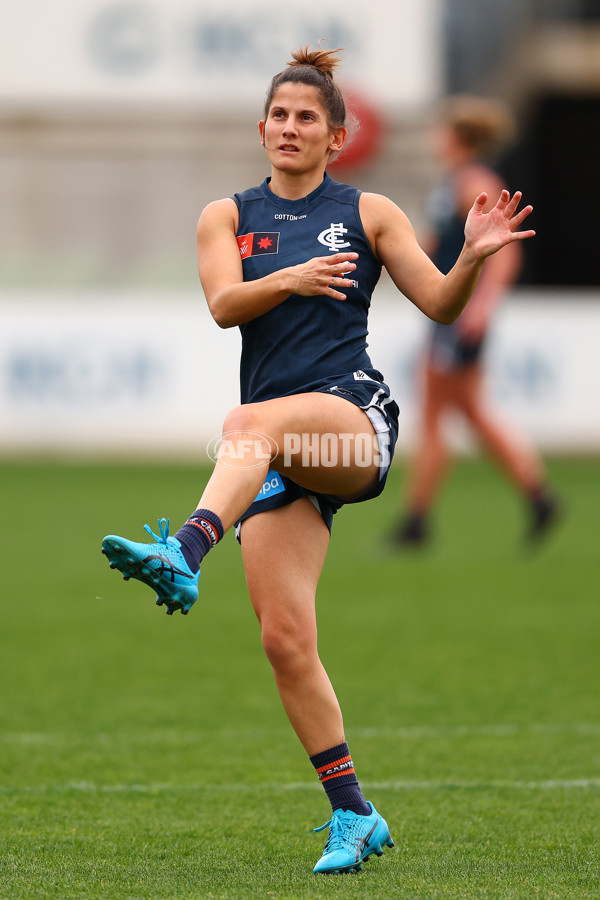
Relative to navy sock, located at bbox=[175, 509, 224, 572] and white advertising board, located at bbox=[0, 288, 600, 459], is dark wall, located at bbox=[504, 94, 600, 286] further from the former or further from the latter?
navy sock, located at bbox=[175, 509, 224, 572]

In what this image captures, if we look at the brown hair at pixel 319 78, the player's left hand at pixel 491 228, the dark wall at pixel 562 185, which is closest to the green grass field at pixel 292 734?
the player's left hand at pixel 491 228

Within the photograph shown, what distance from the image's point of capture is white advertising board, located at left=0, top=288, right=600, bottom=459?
1578 centimetres

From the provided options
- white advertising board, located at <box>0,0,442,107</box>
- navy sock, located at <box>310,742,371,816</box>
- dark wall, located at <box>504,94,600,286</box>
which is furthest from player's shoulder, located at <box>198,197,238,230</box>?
dark wall, located at <box>504,94,600,286</box>

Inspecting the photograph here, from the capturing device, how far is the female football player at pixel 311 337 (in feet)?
11.7

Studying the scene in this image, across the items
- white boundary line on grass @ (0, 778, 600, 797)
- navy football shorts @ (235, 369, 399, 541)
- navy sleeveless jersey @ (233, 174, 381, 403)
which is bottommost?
white boundary line on grass @ (0, 778, 600, 797)

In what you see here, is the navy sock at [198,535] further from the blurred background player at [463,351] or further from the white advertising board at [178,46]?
the white advertising board at [178,46]

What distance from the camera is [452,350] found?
30.1 feet

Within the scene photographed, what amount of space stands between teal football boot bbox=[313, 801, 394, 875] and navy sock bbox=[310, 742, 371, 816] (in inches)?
1.2

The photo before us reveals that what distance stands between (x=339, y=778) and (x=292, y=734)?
1619 millimetres

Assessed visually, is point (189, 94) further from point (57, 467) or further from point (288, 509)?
point (288, 509)

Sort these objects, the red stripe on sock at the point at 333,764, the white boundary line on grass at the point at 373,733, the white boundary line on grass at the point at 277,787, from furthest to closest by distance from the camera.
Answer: the white boundary line on grass at the point at 373,733 → the white boundary line on grass at the point at 277,787 → the red stripe on sock at the point at 333,764

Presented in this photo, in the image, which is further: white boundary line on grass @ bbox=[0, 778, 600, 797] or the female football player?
white boundary line on grass @ bbox=[0, 778, 600, 797]

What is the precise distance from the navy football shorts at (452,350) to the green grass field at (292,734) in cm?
131

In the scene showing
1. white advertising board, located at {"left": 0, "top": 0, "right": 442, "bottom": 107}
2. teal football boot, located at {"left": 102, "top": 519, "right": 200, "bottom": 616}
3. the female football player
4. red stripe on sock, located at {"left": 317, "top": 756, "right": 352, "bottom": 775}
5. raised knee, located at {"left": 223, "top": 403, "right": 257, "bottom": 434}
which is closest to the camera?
teal football boot, located at {"left": 102, "top": 519, "right": 200, "bottom": 616}
